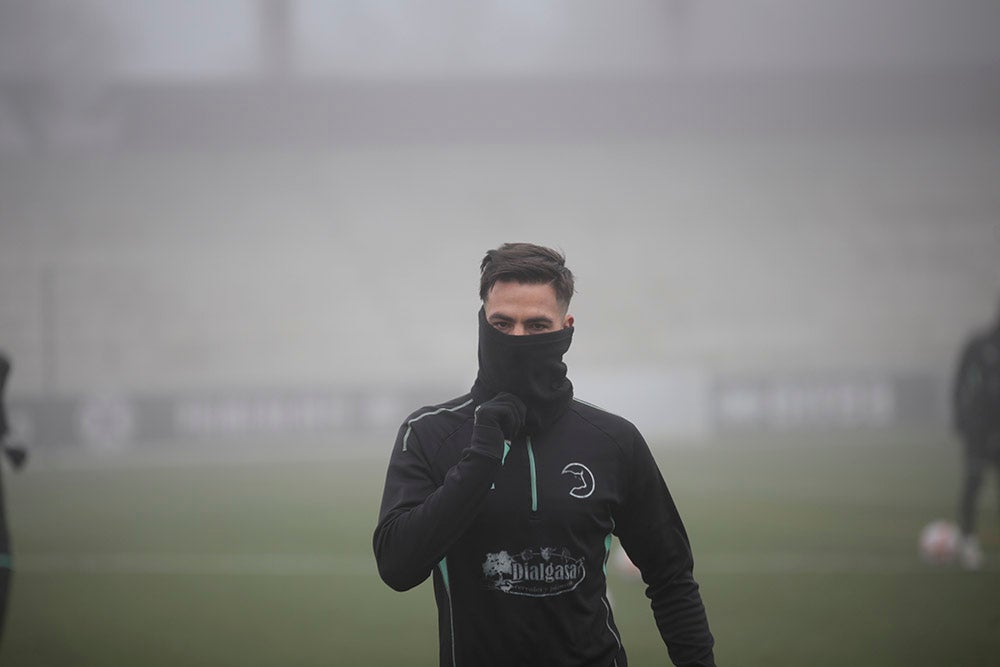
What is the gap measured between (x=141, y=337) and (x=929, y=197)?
24327 millimetres

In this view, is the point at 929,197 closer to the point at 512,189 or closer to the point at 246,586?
the point at 512,189

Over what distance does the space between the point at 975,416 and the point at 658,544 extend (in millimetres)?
6557

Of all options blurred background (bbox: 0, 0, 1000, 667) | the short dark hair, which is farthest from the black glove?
blurred background (bbox: 0, 0, 1000, 667)

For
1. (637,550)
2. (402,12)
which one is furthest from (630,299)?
(637,550)

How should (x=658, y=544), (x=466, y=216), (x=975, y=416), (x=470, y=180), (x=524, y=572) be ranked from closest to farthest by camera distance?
1. (x=524, y=572)
2. (x=658, y=544)
3. (x=975, y=416)
4. (x=466, y=216)
5. (x=470, y=180)

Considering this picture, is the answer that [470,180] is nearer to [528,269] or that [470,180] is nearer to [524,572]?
[528,269]

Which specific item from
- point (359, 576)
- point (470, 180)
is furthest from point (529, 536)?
point (470, 180)

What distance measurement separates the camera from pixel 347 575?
8.99 meters

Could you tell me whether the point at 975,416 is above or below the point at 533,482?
below

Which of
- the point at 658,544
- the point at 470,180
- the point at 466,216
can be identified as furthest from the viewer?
the point at 470,180

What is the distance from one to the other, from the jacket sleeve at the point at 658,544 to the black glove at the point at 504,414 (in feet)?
1.21

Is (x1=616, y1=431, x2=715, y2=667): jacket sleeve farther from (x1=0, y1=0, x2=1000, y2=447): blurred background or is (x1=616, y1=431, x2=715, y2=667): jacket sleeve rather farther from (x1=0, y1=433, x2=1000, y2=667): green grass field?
(x1=0, y1=0, x2=1000, y2=447): blurred background

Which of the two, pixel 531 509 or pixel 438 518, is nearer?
pixel 438 518

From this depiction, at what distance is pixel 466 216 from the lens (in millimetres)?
36812
